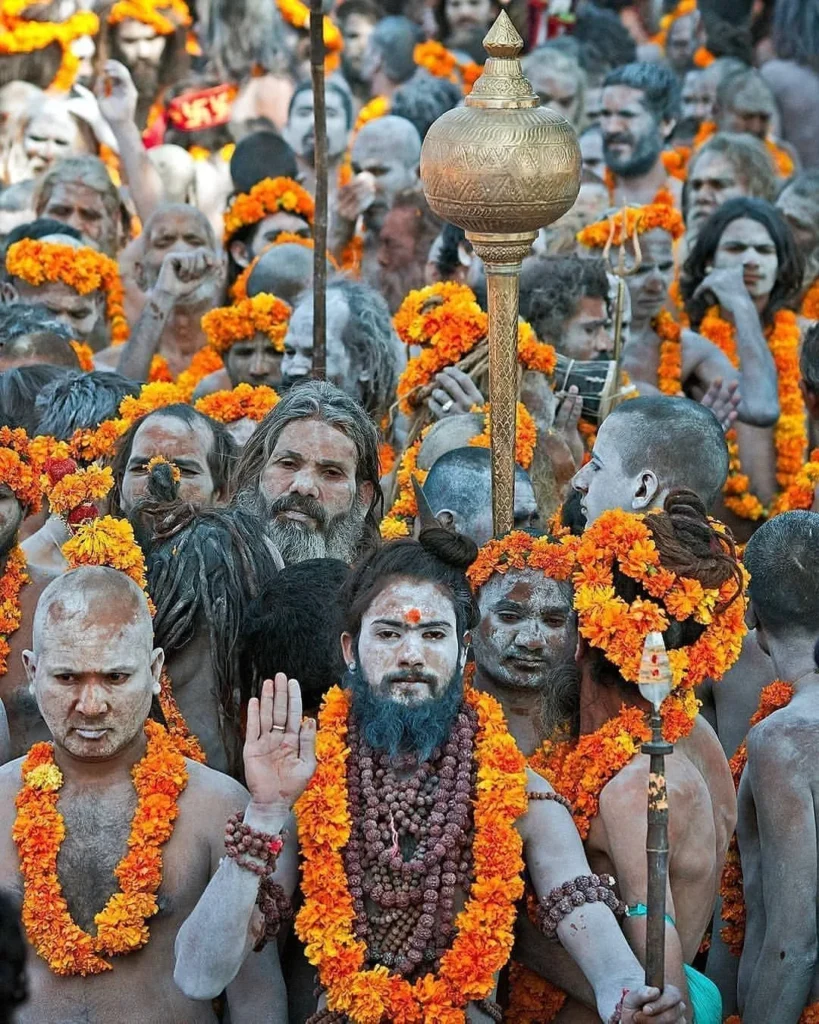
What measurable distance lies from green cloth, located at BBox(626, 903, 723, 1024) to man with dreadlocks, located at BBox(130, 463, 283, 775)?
1215 mm

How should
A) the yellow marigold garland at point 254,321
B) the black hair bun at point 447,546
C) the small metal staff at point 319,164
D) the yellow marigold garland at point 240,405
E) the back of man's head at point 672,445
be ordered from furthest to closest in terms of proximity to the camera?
the yellow marigold garland at point 254,321, the yellow marigold garland at point 240,405, the small metal staff at point 319,164, the back of man's head at point 672,445, the black hair bun at point 447,546

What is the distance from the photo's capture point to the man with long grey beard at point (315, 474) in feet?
20.9

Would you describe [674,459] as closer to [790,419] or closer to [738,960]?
[738,960]

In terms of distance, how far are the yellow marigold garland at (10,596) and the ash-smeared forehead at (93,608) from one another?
0.95 metres

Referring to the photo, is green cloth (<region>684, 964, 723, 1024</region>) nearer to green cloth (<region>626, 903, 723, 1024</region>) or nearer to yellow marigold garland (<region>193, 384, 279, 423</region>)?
green cloth (<region>626, 903, 723, 1024</region>)

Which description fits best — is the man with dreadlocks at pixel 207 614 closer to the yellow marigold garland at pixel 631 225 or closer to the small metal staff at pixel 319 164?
the small metal staff at pixel 319 164

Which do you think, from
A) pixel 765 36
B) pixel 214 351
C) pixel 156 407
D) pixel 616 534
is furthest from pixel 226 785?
pixel 765 36

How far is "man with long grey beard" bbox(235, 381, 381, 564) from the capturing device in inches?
251

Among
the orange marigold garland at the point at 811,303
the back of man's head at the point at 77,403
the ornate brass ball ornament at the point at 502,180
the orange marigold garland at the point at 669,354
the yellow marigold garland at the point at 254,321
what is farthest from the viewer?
the orange marigold garland at the point at 811,303

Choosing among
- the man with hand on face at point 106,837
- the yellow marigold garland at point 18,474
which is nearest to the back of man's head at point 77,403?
the yellow marigold garland at point 18,474

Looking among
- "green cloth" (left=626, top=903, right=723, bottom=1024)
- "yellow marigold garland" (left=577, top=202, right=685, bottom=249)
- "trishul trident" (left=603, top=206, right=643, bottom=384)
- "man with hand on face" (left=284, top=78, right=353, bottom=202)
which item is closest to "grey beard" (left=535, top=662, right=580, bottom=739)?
"green cloth" (left=626, top=903, right=723, bottom=1024)

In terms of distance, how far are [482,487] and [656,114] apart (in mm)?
6550

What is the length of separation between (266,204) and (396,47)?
17.4ft

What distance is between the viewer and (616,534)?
4.92 meters
